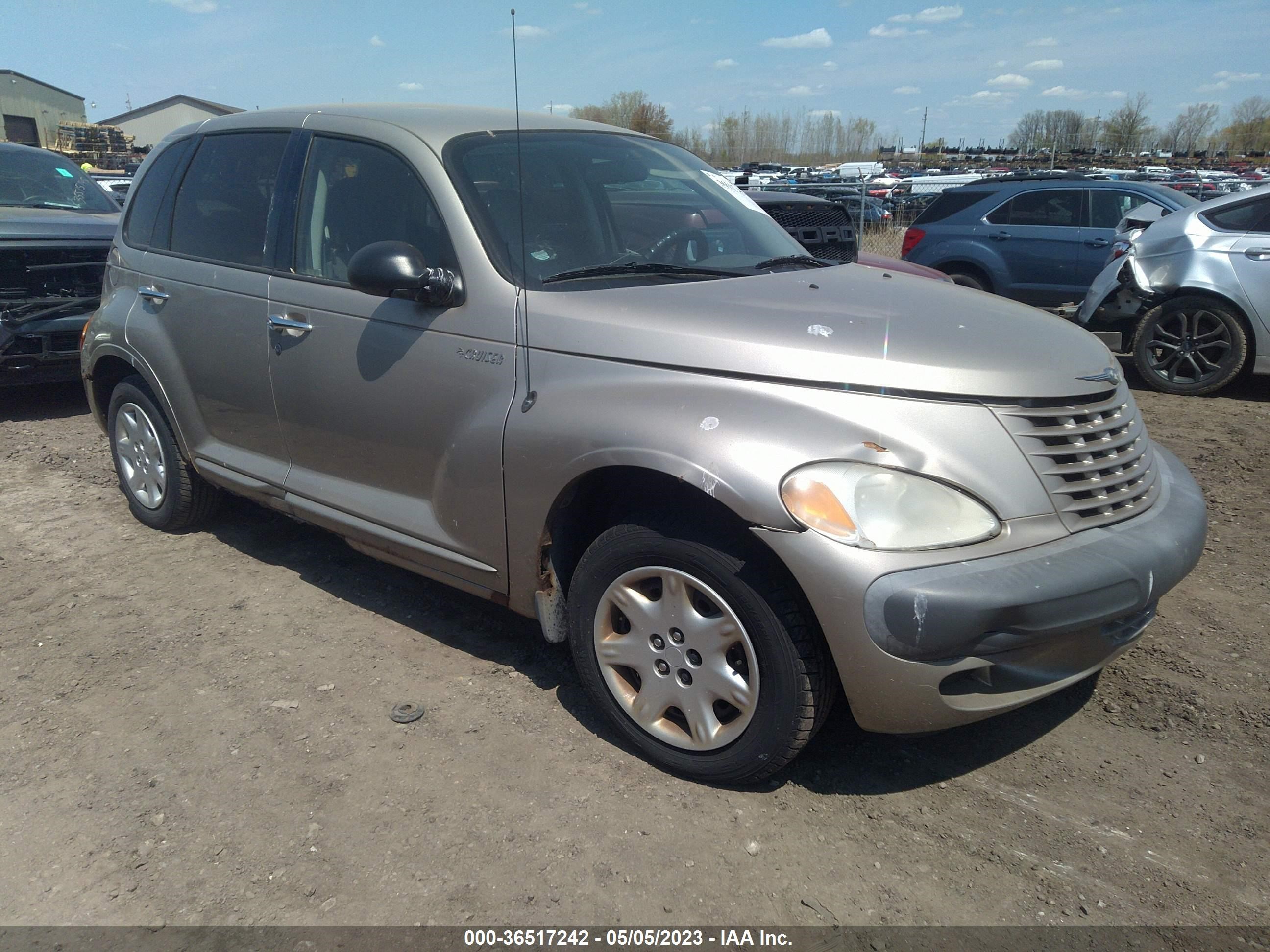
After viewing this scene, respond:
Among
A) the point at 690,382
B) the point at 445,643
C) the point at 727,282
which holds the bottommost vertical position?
the point at 445,643

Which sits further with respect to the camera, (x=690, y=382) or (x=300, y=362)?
(x=300, y=362)

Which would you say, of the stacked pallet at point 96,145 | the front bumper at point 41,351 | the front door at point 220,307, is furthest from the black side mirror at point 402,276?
the stacked pallet at point 96,145

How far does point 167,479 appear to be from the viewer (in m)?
4.56

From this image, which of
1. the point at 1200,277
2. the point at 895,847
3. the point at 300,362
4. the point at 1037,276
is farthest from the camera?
the point at 1037,276

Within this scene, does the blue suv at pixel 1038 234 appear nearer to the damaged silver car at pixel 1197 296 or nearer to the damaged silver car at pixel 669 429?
the damaged silver car at pixel 1197 296

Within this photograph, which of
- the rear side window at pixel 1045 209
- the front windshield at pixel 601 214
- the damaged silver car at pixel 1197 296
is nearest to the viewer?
the front windshield at pixel 601 214

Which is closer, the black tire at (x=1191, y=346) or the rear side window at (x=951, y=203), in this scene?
the black tire at (x=1191, y=346)

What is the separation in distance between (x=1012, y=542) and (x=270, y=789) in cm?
219

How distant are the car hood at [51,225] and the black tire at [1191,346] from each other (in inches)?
303

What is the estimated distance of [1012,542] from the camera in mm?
2387

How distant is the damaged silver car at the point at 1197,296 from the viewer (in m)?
6.96

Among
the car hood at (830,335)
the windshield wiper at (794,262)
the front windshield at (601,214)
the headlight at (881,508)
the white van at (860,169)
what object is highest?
the white van at (860,169)

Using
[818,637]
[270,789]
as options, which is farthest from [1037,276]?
[270,789]

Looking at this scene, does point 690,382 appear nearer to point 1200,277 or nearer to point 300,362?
point 300,362
